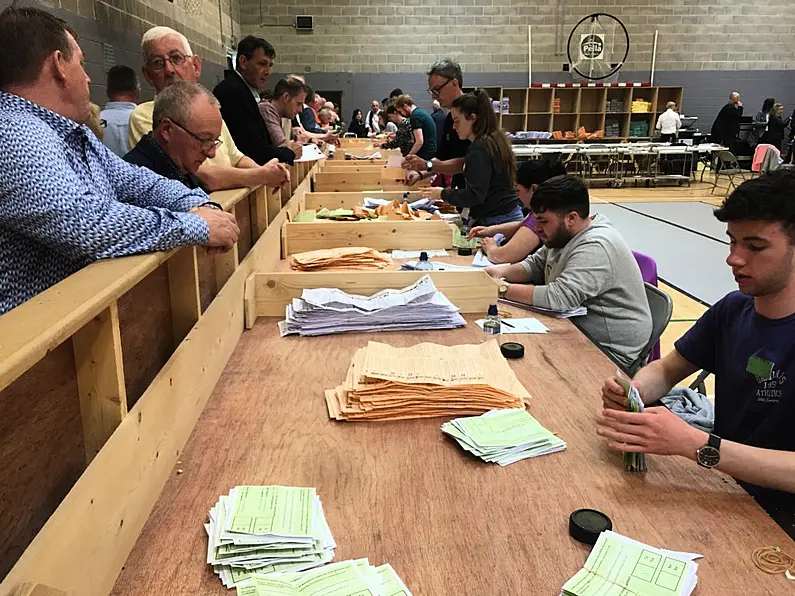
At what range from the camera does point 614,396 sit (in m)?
1.43

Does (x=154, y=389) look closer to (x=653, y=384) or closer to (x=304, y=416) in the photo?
(x=304, y=416)

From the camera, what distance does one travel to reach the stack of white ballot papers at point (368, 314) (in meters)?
2.07

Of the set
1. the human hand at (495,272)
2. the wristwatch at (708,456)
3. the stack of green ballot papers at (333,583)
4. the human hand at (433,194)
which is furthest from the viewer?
the human hand at (433,194)

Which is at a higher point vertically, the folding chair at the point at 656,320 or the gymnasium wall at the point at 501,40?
the gymnasium wall at the point at 501,40

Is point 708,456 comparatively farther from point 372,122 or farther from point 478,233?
point 372,122

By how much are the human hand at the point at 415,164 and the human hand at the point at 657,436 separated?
3.95m

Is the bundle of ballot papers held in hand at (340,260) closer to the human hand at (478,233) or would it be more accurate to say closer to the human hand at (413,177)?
the human hand at (478,233)

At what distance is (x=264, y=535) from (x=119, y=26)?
564 centimetres

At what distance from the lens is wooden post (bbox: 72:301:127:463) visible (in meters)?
1.07

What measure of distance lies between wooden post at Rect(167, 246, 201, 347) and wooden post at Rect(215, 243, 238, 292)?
0.48 metres

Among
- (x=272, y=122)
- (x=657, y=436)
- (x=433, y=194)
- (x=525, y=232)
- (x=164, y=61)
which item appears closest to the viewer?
(x=657, y=436)

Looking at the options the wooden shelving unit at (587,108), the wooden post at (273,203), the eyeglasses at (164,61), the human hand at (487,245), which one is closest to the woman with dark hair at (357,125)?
the wooden shelving unit at (587,108)

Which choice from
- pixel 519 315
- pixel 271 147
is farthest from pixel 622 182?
pixel 519 315

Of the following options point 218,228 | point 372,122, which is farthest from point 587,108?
point 218,228
